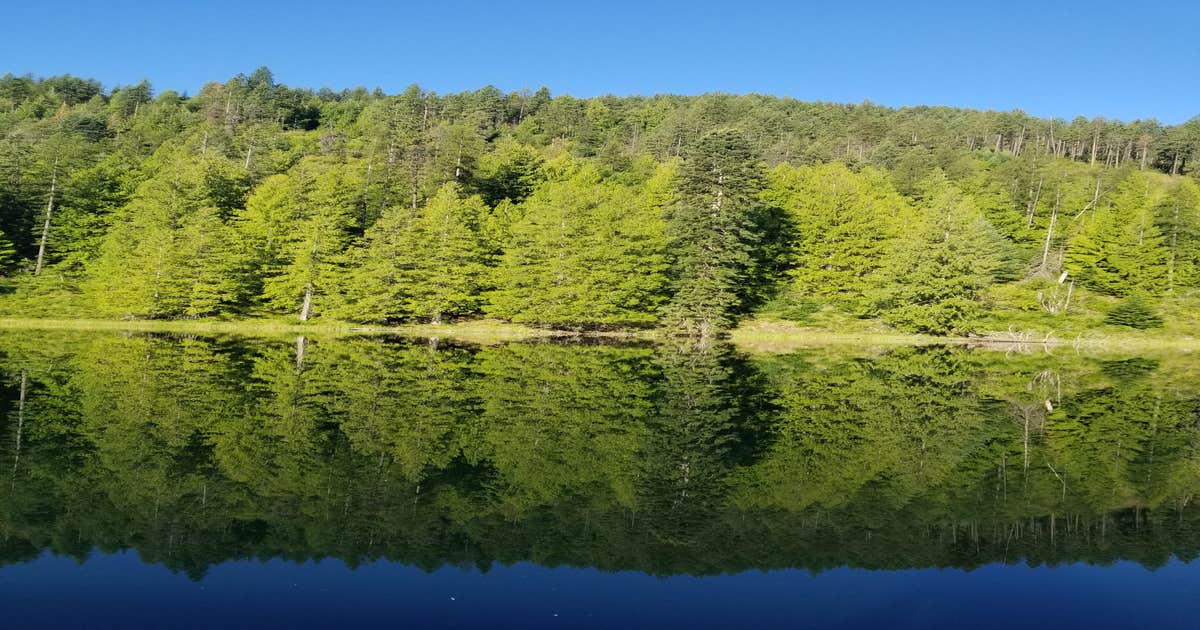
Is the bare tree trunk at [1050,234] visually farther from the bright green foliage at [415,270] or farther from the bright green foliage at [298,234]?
the bright green foliage at [298,234]

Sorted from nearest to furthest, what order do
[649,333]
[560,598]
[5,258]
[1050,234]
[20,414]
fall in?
[560,598] < [20,414] < [649,333] < [5,258] < [1050,234]

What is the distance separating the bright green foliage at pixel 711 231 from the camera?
2153 inches

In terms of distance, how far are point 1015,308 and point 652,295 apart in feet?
104

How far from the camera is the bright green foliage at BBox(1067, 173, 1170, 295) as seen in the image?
68.0 m

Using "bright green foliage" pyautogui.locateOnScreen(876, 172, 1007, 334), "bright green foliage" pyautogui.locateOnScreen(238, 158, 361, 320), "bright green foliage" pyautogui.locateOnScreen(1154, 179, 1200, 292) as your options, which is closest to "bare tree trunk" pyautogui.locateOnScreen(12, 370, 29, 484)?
"bright green foliage" pyautogui.locateOnScreen(238, 158, 361, 320)

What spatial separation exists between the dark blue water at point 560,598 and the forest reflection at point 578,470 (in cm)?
39

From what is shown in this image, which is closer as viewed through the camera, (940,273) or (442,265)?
(442,265)

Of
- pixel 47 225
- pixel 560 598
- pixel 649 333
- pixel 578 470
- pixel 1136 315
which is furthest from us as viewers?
pixel 47 225

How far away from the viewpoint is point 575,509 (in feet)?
37.2

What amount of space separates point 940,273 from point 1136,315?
17926mm

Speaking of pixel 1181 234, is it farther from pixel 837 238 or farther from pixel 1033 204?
pixel 837 238

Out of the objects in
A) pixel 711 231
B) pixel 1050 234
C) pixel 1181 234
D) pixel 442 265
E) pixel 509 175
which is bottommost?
pixel 442 265

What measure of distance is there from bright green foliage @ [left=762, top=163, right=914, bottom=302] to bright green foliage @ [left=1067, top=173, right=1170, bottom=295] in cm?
1859

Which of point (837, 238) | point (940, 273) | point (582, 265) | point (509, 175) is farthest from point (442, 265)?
point (940, 273)
